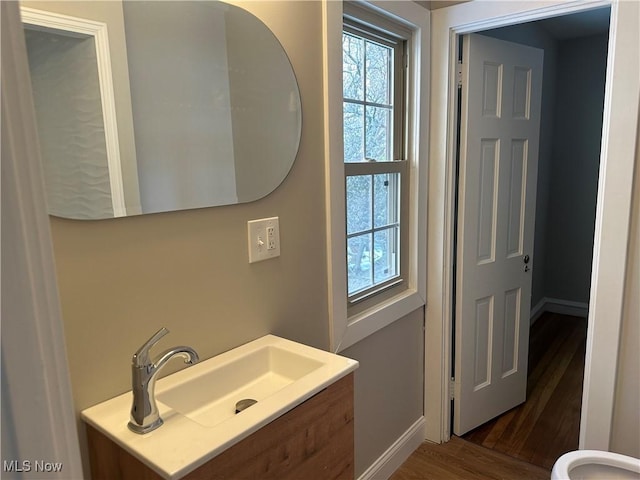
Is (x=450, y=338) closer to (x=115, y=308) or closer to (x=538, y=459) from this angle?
(x=538, y=459)

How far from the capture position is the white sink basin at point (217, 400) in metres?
0.93

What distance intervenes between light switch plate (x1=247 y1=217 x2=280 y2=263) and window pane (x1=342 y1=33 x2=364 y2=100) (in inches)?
25.3

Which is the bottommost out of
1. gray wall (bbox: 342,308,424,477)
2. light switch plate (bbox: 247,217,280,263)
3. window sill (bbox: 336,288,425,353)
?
gray wall (bbox: 342,308,424,477)

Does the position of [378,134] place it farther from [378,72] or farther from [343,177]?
[343,177]

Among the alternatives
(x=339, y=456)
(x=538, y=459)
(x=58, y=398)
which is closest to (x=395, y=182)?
(x=339, y=456)

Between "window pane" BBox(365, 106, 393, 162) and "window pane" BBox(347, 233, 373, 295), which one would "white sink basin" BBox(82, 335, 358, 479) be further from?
"window pane" BBox(365, 106, 393, 162)

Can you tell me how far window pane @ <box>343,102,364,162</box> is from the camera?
1.86m

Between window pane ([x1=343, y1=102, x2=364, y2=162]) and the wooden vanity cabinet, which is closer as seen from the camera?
the wooden vanity cabinet

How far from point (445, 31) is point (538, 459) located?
2146 millimetres

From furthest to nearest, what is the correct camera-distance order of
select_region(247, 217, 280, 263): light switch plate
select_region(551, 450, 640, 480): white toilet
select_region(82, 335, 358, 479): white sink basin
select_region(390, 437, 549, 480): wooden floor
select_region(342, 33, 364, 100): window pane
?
select_region(390, 437, 549, 480): wooden floor, select_region(342, 33, 364, 100): window pane, select_region(551, 450, 640, 480): white toilet, select_region(247, 217, 280, 263): light switch plate, select_region(82, 335, 358, 479): white sink basin

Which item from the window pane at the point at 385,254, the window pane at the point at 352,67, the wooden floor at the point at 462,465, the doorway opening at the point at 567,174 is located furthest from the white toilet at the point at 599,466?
the doorway opening at the point at 567,174

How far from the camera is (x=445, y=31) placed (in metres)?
2.11

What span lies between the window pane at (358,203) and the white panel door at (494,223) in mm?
560

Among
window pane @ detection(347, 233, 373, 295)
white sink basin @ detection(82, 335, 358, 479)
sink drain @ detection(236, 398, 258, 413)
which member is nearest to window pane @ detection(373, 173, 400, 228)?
window pane @ detection(347, 233, 373, 295)
